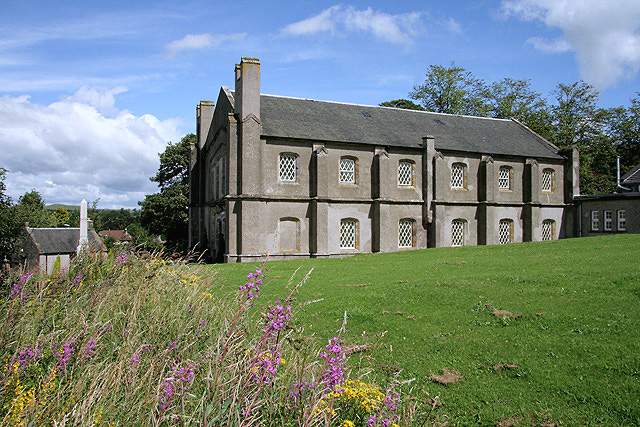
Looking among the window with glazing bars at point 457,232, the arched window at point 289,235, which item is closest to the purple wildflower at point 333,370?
the arched window at point 289,235

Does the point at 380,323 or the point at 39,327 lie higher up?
the point at 39,327

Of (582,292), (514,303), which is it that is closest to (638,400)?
(514,303)

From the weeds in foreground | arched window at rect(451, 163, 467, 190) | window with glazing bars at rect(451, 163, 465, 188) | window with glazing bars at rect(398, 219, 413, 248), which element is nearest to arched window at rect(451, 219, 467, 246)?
arched window at rect(451, 163, 467, 190)

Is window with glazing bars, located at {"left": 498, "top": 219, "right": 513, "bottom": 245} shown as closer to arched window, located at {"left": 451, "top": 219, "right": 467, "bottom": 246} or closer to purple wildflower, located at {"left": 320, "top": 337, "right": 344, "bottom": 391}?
arched window, located at {"left": 451, "top": 219, "right": 467, "bottom": 246}

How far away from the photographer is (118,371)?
436 cm

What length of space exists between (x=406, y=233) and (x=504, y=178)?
9.95 m

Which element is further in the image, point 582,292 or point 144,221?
point 144,221

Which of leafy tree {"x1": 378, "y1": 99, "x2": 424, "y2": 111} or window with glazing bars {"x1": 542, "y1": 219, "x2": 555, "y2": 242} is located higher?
leafy tree {"x1": 378, "y1": 99, "x2": 424, "y2": 111}

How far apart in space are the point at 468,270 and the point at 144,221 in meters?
40.8

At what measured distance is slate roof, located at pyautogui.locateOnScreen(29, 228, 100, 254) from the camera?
30408 millimetres

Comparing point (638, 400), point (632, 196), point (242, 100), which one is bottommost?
point (638, 400)

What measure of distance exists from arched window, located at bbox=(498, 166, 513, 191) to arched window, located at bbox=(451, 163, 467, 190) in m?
3.39

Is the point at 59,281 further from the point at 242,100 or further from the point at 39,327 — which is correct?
the point at 242,100

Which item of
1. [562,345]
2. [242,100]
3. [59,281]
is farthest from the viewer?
[242,100]
